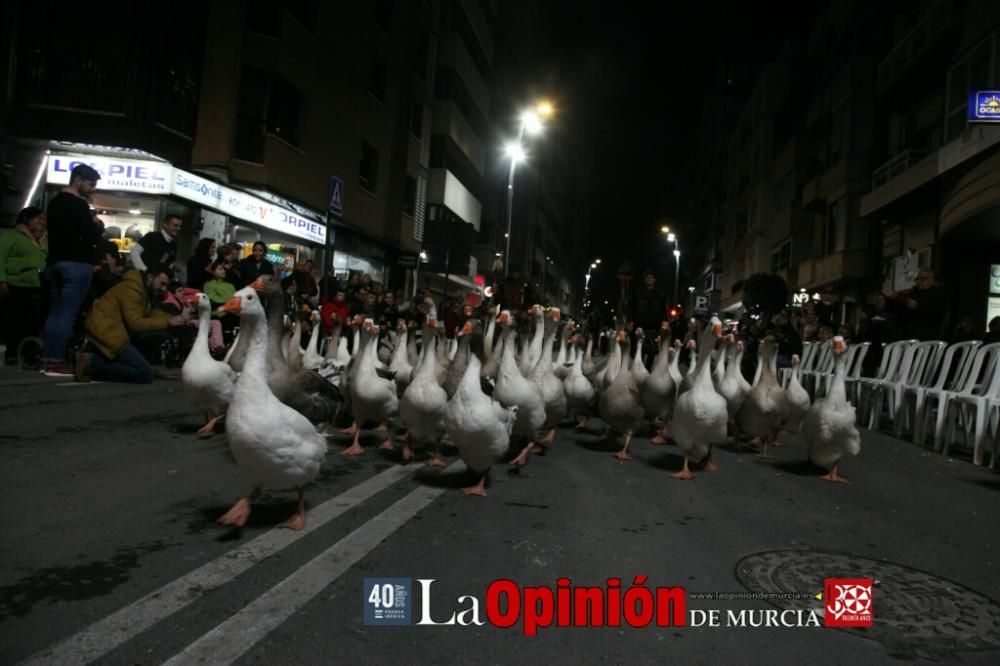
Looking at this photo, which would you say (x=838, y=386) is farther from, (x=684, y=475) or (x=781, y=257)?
(x=781, y=257)

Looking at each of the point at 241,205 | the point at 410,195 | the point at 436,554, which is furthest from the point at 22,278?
the point at 410,195

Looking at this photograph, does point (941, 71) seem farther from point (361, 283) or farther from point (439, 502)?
point (439, 502)

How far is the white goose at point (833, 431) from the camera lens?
6.26m

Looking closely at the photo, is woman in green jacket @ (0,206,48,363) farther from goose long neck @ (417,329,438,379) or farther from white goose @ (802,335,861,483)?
white goose @ (802,335,861,483)

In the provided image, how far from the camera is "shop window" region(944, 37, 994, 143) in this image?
1686 cm

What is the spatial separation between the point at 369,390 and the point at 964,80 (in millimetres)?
19667

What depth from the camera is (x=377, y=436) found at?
23.6 ft

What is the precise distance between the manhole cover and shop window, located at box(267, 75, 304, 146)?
669 inches

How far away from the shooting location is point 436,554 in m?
3.49

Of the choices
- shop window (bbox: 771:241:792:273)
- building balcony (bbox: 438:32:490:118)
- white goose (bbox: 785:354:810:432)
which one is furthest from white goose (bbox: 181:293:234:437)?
shop window (bbox: 771:241:792:273)

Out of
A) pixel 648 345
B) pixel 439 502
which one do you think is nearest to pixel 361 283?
pixel 648 345

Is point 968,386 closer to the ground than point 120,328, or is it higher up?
higher up

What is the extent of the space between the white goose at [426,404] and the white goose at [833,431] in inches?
139

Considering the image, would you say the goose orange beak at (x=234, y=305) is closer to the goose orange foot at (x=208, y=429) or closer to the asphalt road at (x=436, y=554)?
the asphalt road at (x=436, y=554)
